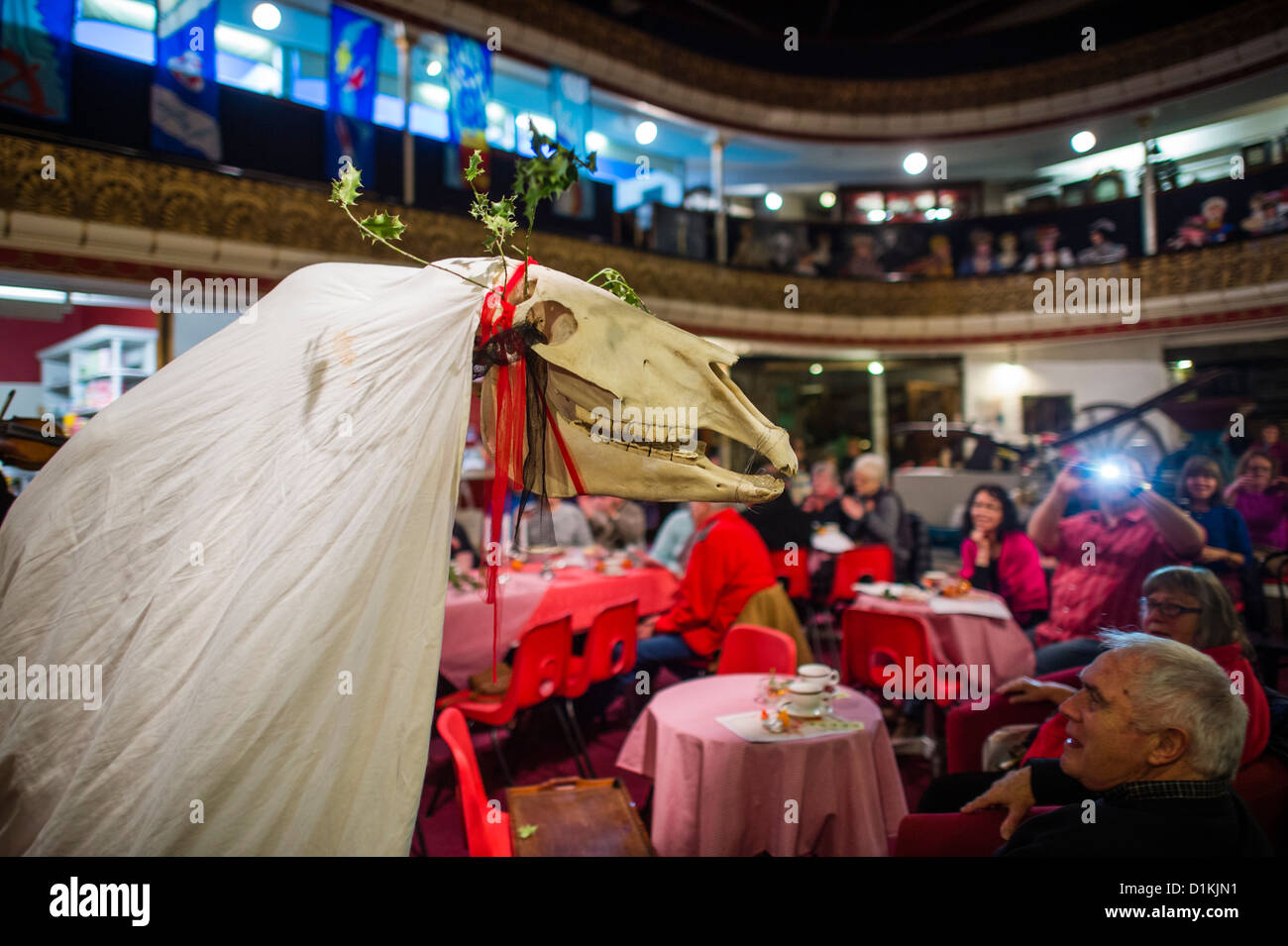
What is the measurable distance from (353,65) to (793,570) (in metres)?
6.90

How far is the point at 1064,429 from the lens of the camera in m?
11.4

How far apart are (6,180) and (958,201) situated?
1287cm

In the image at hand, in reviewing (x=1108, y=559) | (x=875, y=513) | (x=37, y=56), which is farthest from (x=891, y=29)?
(x=37, y=56)

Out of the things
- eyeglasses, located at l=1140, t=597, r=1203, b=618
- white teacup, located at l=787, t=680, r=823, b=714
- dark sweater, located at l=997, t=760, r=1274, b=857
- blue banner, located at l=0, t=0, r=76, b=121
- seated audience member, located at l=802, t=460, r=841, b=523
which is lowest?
white teacup, located at l=787, t=680, r=823, b=714

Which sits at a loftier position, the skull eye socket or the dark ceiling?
the dark ceiling

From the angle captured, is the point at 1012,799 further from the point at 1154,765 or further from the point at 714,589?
the point at 714,589

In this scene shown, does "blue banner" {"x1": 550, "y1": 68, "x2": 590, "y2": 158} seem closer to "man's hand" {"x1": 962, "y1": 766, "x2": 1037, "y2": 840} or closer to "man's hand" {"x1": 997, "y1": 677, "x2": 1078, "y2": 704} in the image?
"man's hand" {"x1": 997, "y1": 677, "x2": 1078, "y2": 704}

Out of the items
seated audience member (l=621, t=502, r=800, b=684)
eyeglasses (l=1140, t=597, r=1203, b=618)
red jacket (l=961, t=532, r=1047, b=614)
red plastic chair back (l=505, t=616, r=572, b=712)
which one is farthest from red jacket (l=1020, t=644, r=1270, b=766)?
red jacket (l=961, t=532, r=1047, b=614)

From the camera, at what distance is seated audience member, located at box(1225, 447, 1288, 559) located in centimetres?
574

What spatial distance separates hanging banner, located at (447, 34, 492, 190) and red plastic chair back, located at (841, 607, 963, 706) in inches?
244

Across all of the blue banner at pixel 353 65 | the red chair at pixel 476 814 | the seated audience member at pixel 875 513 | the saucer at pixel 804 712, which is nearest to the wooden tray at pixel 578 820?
the red chair at pixel 476 814

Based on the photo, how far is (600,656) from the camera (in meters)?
4.21

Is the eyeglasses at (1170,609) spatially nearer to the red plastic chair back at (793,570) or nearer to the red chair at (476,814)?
the red chair at (476,814)
